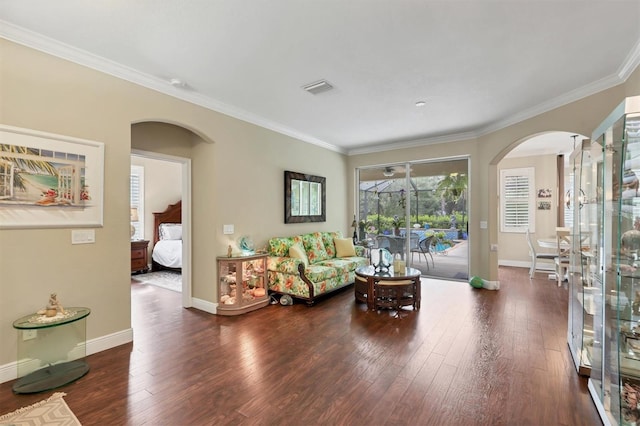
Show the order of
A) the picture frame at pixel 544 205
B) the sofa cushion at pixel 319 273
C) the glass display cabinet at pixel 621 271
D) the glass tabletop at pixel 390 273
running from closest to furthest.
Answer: the glass display cabinet at pixel 621 271, the glass tabletop at pixel 390 273, the sofa cushion at pixel 319 273, the picture frame at pixel 544 205

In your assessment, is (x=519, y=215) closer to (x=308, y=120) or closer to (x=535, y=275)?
(x=535, y=275)

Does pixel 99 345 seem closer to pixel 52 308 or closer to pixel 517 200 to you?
pixel 52 308

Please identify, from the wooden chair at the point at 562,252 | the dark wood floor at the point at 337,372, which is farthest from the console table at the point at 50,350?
the wooden chair at the point at 562,252

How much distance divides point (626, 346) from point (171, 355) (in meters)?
3.59

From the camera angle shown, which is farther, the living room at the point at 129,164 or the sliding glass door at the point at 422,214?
the sliding glass door at the point at 422,214

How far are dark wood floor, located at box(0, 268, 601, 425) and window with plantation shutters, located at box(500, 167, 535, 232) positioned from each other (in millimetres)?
3950

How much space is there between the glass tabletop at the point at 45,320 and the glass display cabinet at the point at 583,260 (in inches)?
171

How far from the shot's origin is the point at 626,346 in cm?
186

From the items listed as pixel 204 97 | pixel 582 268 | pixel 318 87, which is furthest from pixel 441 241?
pixel 204 97

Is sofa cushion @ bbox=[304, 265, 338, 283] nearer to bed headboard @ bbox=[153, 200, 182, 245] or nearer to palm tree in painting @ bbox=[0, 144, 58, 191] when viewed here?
palm tree in painting @ bbox=[0, 144, 58, 191]

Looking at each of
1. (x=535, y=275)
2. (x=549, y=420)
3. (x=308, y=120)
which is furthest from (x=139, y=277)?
(x=535, y=275)

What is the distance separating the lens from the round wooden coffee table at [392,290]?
4039mm

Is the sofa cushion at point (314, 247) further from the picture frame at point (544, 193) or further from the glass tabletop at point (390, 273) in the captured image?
the picture frame at point (544, 193)

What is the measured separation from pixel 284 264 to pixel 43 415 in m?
2.87
